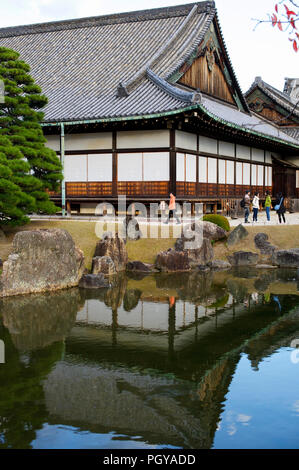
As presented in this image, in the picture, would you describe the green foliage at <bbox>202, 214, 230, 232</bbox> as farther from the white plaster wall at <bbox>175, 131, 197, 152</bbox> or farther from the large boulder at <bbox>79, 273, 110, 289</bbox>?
the large boulder at <bbox>79, 273, 110, 289</bbox>

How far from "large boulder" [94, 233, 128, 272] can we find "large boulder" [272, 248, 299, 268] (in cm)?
619

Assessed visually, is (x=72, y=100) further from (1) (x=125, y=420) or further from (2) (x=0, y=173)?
(1) (x=125, y=420)

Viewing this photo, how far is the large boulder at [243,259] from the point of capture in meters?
20.9

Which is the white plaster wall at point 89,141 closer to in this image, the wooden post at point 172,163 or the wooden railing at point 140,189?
the wooden railing at point 140,189

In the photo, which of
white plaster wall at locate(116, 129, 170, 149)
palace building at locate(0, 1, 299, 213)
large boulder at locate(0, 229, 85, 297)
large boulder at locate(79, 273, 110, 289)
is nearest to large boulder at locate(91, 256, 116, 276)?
large boulder at locate(79, 273, 110, 289)

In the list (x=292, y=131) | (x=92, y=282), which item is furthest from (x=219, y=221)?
(x=292, y=131)

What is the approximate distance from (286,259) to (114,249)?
22.9 ft

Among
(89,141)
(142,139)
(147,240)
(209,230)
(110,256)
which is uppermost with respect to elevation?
(89,141)

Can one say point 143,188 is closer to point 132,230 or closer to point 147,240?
point 132,230

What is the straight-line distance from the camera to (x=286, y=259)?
2052cm

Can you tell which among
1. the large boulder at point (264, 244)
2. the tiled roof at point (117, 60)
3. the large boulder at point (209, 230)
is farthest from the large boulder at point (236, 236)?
the tiled roof at point (117, 60)

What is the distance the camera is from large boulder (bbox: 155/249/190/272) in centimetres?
1964

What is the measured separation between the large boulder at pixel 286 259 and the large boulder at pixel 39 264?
8.56 metres

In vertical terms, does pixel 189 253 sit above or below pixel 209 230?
→ below
